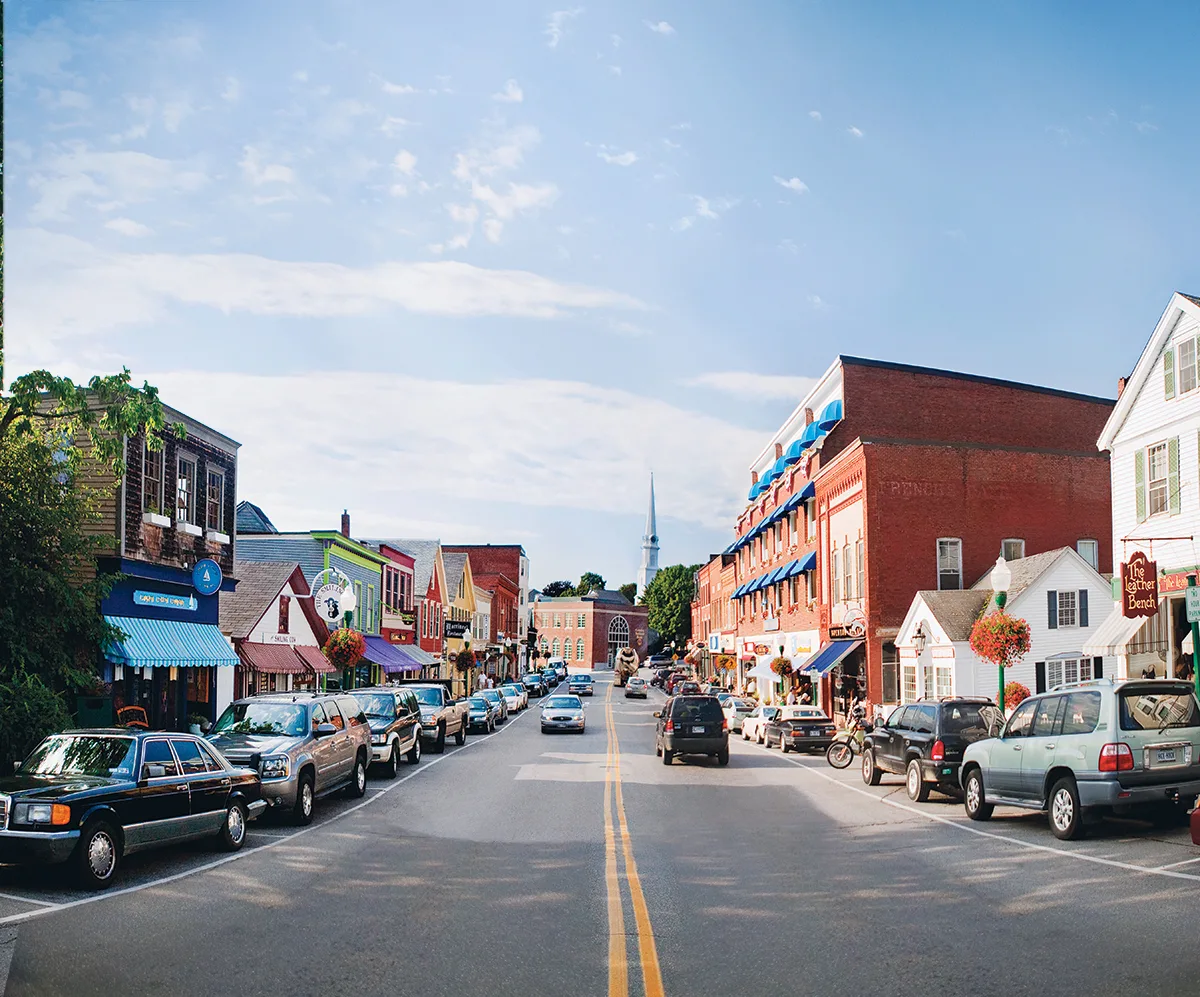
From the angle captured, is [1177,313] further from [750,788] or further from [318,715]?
[318,715]

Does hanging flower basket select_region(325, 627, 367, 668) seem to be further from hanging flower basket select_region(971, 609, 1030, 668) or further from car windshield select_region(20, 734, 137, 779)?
car windshield select_region(20, 734, 137, 779)

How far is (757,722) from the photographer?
39469 mm

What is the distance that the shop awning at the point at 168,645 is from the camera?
80.9 feet

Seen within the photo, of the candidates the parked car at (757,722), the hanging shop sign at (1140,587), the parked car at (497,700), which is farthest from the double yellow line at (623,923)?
the parked car at (497,700)

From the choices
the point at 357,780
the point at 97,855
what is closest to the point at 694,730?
the point at 357,780

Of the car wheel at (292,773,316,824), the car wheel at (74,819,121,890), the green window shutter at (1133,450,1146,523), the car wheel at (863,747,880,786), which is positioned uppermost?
the green window shutter at (1133,450,1146,523)

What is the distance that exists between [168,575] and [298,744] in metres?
11.2

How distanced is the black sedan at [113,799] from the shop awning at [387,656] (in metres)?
32.8

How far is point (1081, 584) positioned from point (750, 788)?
51.0ft

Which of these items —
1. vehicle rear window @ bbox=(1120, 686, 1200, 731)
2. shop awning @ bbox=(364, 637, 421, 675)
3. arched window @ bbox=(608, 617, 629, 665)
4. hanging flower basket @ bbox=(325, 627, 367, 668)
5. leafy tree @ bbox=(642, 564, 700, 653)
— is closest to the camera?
vehicle rear window @ bbox=(1120, 686, 1200, 731)

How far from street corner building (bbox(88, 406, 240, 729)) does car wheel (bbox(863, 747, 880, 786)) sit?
600 inches

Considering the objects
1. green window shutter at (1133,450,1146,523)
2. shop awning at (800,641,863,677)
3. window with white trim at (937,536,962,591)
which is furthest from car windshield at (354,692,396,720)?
window with white trim at (937,536,962,591)

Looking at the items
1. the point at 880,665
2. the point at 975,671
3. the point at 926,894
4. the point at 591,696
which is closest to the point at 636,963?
the point at 926,894

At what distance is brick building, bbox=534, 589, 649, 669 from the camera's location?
154 meters
